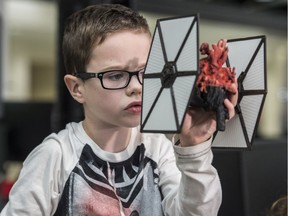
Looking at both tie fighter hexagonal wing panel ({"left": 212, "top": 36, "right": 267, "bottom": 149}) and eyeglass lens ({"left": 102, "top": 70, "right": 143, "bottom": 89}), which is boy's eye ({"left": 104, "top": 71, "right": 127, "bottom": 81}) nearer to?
eyeglass lens ({"left": 102, "top": 70, "right": 143, "bottom": 89})

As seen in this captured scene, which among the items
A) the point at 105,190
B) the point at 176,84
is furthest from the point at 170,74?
the point at 105,190

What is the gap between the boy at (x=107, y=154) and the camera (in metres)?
0.60

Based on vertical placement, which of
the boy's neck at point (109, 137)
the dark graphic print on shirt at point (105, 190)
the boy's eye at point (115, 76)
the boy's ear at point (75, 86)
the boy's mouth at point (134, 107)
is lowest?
the dark graphic print on shirt at point (105, 190)

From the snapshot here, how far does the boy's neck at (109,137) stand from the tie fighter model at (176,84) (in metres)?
0.15

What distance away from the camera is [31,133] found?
2.14 meters

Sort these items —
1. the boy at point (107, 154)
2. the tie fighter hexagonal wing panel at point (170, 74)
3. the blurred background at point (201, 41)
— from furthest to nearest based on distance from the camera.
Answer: the blurred background at point (201, 41) → the boy at point (107, 154) → the tie fighter hexagonal wing panel at point (170, 74)

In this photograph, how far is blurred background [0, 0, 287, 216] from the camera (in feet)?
2.98

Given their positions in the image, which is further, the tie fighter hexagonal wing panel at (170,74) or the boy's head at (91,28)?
the boy's head at (91,28)

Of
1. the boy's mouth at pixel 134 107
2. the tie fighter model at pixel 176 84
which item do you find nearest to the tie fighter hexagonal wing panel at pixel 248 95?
the tie fighter model at pixel 176 84

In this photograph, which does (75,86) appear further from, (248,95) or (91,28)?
(248,95)

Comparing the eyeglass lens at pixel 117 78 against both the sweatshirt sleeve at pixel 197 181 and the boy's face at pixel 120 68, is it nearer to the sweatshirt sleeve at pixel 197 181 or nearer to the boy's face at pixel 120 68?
the boy's face at pixel 120 68

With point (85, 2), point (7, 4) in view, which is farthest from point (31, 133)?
point (7, 4)

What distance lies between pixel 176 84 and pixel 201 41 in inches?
2.7

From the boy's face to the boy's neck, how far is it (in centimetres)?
4
